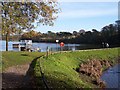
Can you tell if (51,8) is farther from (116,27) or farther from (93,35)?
(93,35)

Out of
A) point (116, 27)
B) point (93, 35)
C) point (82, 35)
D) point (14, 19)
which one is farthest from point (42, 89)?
point (82, 35)

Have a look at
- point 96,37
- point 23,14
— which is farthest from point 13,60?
point 96,37

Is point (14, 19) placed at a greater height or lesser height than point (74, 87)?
greater

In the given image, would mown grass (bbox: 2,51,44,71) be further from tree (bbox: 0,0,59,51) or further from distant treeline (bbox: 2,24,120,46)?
distant treeline (bbox: 2,24,120,46)

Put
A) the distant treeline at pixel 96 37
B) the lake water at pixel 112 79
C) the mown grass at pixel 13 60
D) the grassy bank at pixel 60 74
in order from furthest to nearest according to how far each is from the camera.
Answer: the distant treeline at pixel 96 37 < the lake water at pixel 112 79 < the mown grass at pixel 13 60 < the grassy bank at pixel 60 74

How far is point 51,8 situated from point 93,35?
416 feet

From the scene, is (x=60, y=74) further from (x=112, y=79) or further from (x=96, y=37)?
(x=96, y=37)

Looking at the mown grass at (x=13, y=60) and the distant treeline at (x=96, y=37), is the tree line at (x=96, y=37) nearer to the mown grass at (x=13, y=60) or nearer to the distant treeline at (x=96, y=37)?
the distant treeline at (x=96, y=37)

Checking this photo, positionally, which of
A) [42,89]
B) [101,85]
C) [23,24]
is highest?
[23,24]

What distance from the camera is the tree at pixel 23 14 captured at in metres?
28.7

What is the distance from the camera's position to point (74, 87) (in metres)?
18.0

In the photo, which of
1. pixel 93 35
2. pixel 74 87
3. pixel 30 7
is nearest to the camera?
pixel 74 87

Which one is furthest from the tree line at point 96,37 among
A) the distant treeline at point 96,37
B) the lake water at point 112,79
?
the lake water at point 112,79

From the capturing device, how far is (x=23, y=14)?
3159 centimetres
